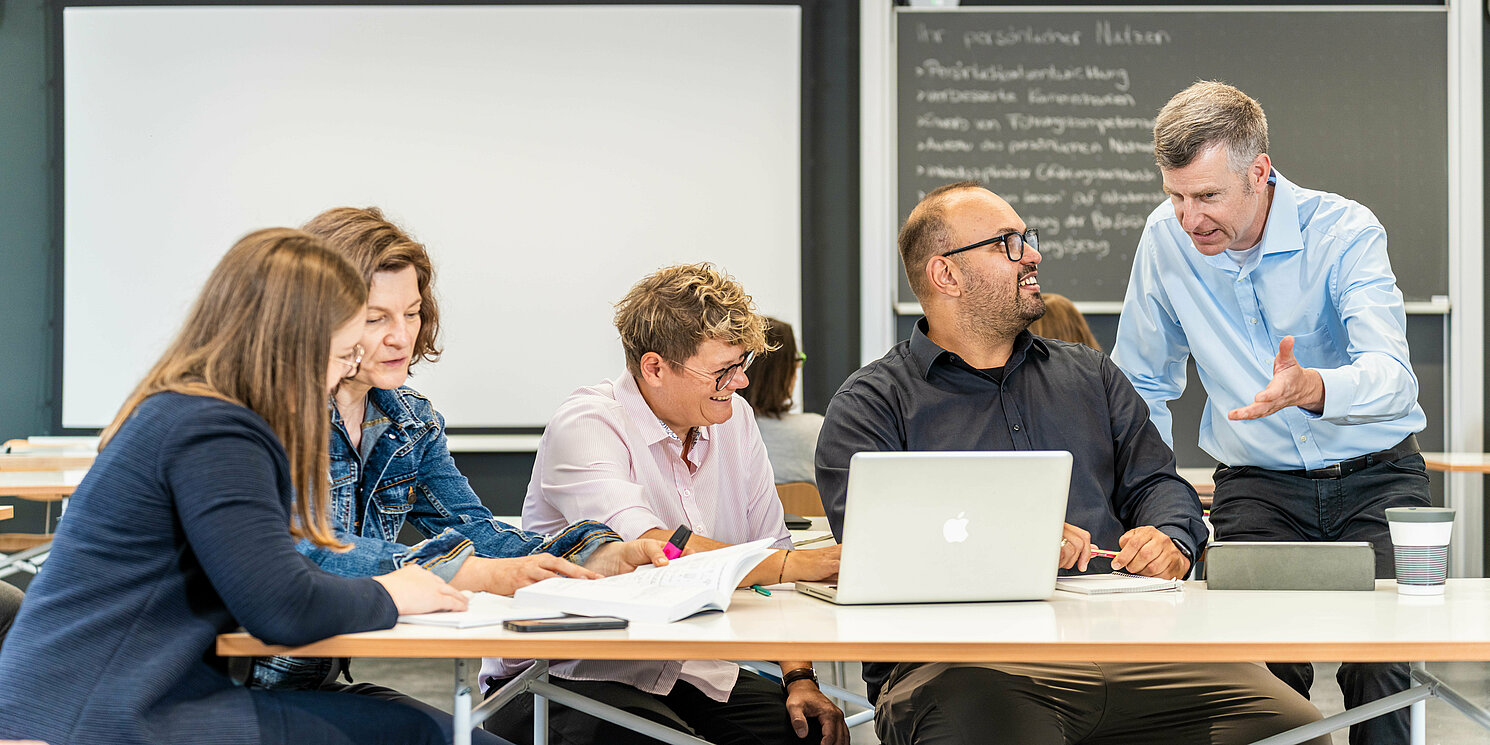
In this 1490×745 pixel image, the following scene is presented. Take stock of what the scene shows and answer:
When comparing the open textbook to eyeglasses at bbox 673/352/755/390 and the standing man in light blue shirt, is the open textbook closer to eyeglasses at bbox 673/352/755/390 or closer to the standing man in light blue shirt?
eyeglasses at bbox 673/352/755/390

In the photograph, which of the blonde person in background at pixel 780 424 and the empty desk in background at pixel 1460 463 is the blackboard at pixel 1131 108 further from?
the blonde person in background at pixel 780 424

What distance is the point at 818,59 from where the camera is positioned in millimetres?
5008

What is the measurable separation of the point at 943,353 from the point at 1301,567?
2.35 feet

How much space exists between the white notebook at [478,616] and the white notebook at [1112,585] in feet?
2.57

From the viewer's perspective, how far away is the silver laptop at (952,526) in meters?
1.61

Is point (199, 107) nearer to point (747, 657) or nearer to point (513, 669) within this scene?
point (513, 669)

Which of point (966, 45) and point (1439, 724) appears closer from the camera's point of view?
point (1439, 724)

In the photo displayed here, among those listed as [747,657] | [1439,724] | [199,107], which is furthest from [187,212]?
[1439,724]

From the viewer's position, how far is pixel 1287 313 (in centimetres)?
252

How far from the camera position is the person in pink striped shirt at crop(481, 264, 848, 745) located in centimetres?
204

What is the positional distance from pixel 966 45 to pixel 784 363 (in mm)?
1851

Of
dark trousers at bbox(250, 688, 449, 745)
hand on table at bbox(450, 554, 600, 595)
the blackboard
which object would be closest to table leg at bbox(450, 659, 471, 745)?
dark trousers at bbox(250, 688, 449, 745)

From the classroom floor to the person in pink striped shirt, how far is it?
1.50 metres

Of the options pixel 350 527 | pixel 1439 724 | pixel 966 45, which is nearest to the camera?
pixel 350 527
